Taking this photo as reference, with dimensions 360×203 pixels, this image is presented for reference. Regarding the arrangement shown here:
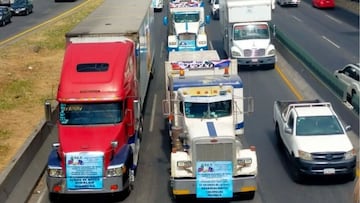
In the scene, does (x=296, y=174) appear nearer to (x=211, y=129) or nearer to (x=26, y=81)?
(x=211, y=129)

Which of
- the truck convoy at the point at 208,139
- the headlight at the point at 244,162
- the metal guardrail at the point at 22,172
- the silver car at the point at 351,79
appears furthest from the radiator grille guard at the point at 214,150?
the silver car at the point at 351,79

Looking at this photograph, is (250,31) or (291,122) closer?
(291,122)

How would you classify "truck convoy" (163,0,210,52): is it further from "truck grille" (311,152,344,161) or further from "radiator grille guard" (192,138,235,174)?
"radiator grille guard" (192,138,235,174)

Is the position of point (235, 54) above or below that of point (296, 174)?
below

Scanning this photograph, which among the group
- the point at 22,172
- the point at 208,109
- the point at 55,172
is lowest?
the point at 22,172

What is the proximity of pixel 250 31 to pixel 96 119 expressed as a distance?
1904 cm

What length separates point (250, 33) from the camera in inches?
1443

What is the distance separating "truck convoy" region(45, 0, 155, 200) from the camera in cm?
1786

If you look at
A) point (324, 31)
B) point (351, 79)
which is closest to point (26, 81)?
point (351, 79)

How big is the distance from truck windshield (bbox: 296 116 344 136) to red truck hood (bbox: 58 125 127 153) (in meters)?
5.26

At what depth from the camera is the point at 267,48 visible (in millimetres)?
35844

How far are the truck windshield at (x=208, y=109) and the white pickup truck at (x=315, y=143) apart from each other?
216 cm

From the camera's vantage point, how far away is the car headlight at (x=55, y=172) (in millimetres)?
17812

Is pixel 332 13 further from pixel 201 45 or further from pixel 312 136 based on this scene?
pixel 312 136
